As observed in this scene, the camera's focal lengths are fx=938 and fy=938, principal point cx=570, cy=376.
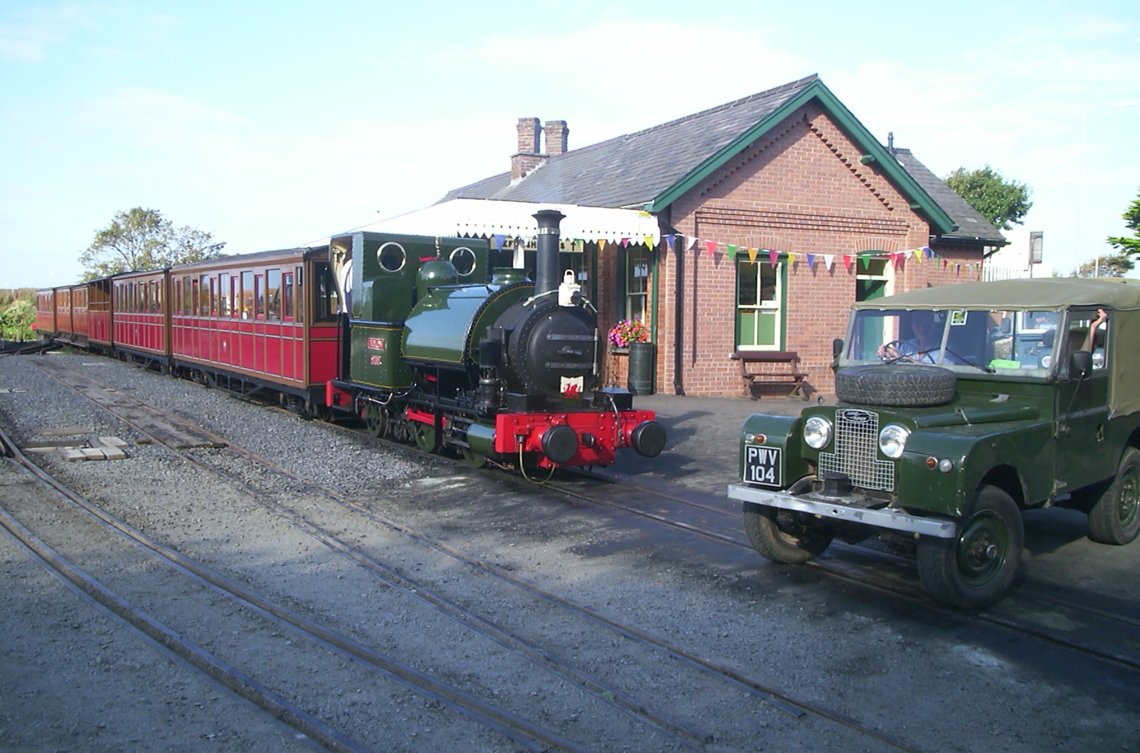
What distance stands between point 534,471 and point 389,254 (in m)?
3.43

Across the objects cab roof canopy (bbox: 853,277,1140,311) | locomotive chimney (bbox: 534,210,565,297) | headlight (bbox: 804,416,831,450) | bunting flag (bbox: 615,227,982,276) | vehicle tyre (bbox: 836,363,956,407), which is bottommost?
headlight (bbox: 804,416,831,450)

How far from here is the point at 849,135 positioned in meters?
18.1

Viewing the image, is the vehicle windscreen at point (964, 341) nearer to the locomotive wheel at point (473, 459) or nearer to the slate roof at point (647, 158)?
the locomotive wheel at point (473, 459)

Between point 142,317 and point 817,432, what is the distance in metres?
21.7

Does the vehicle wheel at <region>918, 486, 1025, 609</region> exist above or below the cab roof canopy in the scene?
below

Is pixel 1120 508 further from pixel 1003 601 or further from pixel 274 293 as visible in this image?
pixel 274 293

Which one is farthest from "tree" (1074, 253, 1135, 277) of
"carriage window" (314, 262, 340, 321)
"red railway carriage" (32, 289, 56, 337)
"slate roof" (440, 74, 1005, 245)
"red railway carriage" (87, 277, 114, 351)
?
"red railway carriage" (32, 289, 56, 337)

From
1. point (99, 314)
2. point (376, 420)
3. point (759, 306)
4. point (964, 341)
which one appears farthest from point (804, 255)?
point (99, 314)

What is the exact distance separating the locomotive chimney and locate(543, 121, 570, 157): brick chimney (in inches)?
865

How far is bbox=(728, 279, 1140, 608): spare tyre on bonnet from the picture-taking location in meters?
5.36

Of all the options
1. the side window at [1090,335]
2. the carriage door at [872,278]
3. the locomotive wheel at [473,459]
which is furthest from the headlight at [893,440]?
the carriage door at [872,278]

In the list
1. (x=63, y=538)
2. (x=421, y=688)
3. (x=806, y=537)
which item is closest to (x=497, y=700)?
(x=421, y=688)

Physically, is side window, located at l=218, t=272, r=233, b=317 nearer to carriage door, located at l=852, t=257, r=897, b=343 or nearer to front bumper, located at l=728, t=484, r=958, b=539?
carriage door, located at l=852, t=257, r=897, b=343

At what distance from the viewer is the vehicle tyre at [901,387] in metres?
5.82
